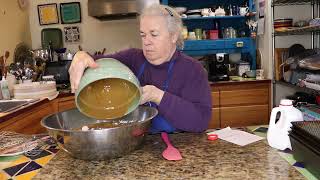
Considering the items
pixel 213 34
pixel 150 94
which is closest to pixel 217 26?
pixel 213 34

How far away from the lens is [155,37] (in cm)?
145

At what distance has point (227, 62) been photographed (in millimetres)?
3697

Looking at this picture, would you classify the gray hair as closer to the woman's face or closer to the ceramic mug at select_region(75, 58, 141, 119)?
the woman's face

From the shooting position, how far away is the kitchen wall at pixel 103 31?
3.91 m

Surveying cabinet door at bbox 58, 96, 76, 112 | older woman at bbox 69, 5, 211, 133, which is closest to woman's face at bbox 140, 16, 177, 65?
older woman at bbox 69, 5, 211, 133

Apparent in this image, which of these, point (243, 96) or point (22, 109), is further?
point (243, 96)

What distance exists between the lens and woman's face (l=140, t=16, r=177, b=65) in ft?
4.70

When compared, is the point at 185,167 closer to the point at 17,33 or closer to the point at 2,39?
the point at 2,39

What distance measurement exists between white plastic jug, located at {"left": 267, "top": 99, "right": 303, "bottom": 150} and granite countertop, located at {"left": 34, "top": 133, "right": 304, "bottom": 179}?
1.6 inches

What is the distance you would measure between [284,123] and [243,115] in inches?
93.5

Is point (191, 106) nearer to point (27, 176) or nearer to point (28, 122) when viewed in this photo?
point (27, 176)

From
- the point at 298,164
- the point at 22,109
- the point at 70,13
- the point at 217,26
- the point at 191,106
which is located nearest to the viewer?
the point at 298,164

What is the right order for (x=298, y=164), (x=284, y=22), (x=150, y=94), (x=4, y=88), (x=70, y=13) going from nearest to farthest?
1. (x=298, y=164)
2. (x=150, y=94)
3. (x=4, y=88)
4. (x=284, y=22)
5. (x=70, y=13)

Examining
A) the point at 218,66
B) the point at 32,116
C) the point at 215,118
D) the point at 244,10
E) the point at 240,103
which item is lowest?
the point at 215,118
